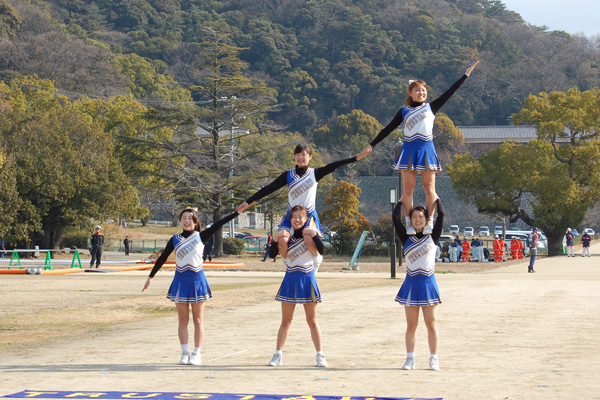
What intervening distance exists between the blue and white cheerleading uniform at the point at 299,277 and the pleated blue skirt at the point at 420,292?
0.96 meters

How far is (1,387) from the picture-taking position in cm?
757

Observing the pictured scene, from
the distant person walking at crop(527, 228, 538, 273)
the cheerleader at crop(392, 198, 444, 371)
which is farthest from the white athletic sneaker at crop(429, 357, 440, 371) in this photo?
the distant person walking at crop(527, 228, 538, 273)

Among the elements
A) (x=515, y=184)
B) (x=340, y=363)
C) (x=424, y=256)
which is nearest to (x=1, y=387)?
(x=340, y=363)

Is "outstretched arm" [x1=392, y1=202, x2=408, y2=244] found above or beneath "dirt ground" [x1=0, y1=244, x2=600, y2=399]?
above

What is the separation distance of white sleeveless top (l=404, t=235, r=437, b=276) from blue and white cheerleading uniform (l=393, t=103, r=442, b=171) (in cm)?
93

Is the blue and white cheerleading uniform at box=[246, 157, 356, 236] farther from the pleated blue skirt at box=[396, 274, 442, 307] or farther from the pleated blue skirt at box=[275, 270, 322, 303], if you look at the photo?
the pleated blue skirt at box=[396, 274, 442, 307]

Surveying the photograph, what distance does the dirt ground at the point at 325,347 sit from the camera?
759 cm

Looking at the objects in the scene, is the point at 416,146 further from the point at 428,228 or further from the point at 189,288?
the point at 189,288

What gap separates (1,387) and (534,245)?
27.9 meters

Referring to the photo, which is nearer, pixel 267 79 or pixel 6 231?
pixel 6 231

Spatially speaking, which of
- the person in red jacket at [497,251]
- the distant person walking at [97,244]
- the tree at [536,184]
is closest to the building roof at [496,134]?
the tree at [536,184]

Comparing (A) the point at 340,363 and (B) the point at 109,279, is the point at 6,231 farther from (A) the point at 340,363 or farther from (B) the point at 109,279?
(A) the point at 340,363

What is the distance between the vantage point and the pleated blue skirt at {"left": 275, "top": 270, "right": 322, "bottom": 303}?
337 inches

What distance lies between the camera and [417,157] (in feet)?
29.7
